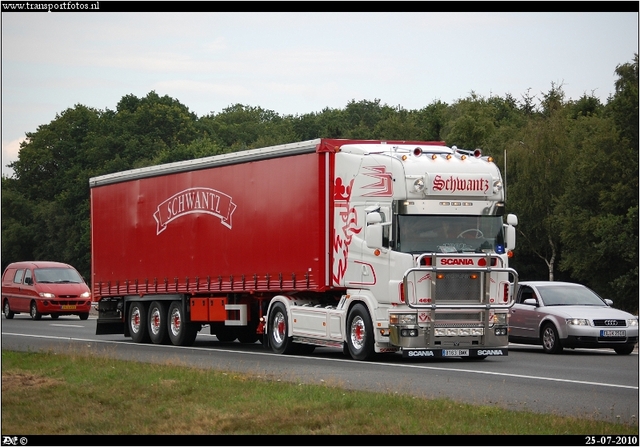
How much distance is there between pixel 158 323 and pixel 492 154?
134ft

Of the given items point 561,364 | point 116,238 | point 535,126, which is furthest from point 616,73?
point 561,364

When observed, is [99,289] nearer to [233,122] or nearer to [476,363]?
[476,363]

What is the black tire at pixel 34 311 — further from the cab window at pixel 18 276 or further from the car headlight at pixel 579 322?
the car headlight at pixel 579 322

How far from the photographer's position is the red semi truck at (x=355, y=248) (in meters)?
21.8

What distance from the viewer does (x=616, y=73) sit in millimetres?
60875

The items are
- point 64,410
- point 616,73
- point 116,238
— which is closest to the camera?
point 64,410

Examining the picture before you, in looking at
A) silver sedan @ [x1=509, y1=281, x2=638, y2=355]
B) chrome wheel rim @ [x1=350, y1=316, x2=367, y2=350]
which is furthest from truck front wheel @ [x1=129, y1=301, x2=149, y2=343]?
silver sedan @ [x1=509, y1=281, x2=638, y2=355]

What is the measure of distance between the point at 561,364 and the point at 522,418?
9686 mm

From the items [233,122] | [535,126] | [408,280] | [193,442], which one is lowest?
[193,442]

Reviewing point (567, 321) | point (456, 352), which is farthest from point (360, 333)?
point (567, 321)

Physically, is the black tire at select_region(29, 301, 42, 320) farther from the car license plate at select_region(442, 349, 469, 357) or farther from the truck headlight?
the car license plate at select_region(442, 349, 469, 357)

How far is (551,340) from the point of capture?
25.6 m

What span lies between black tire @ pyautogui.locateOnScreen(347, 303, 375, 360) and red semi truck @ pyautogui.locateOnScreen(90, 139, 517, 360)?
0.03 m

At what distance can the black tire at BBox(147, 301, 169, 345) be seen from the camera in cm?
2897
